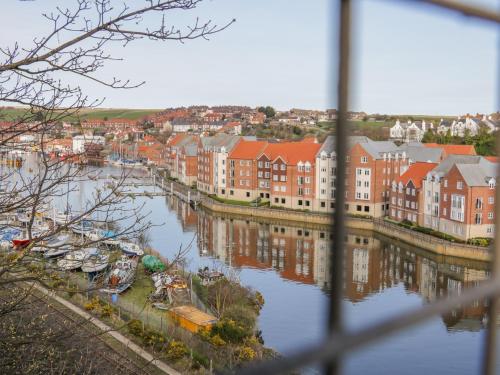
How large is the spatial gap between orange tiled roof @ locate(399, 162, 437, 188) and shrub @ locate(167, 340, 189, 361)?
44.5 feet

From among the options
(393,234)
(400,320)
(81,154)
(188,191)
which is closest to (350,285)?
(393,234)

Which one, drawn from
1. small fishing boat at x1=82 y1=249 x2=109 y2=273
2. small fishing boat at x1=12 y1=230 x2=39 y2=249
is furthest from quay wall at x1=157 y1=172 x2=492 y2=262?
small fishing boat at x1=82 y1=249 x2=109 y2=273

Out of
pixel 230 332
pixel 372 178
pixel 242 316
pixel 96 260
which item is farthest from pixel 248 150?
pixel 96 260

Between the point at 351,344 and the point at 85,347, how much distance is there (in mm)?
6287

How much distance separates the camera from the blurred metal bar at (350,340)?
0.39 meters

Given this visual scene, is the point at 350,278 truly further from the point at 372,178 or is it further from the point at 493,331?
the point at 493,331

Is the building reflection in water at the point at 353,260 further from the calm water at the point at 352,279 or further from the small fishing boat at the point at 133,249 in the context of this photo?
the small fishing boat at the point at 133,249

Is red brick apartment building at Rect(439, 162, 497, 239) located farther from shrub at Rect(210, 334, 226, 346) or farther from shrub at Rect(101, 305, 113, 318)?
shrub at Rect(101, 305, 113, 318)

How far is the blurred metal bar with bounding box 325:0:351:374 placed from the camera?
0.50m

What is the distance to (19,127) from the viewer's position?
3.65 m

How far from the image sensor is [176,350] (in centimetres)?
772

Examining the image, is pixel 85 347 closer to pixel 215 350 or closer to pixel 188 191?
pixel 215 350

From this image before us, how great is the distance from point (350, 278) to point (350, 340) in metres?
13.3

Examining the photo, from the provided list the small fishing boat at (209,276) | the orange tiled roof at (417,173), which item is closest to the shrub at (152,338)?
the small fishing boat at (209,276)
